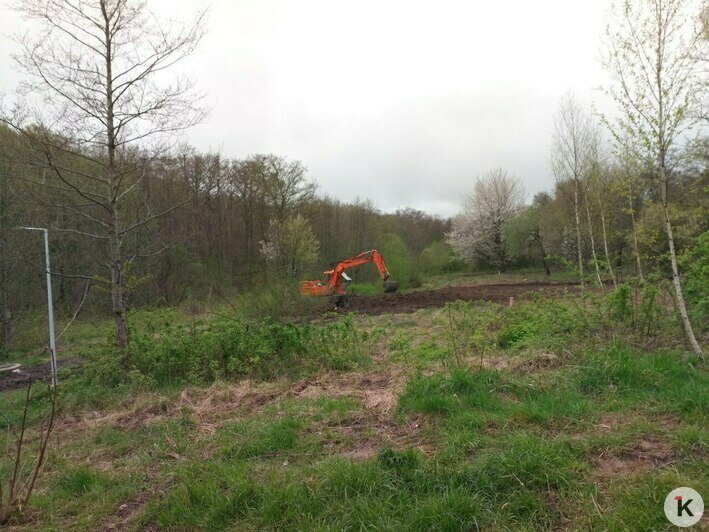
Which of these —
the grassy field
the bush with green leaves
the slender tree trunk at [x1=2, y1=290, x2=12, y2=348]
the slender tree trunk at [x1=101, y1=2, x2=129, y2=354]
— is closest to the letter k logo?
the grassy field

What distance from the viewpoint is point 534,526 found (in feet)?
9.26

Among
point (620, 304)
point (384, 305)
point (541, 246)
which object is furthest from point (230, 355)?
point (541, 246)

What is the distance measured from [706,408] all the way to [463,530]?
108 inches

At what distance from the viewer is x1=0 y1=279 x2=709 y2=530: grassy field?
3.09m

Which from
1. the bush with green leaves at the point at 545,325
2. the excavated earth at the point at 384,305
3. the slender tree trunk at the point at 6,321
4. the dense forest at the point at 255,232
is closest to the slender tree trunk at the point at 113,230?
the dense forest at the point at 255,232

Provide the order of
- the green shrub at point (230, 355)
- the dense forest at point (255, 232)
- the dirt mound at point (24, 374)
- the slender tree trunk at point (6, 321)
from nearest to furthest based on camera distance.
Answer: the green shrub at point (230, 355) < the dirt mound at point (24, 374) < the dense forest at point (255, 232) < the slender tree trunk at point (6, 321)

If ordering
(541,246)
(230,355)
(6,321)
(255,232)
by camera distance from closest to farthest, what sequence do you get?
1. (230,355)
2. (6,321)
3. (255,232)
4. (541,246)

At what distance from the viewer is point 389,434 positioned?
4395 mm

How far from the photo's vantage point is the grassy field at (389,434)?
309 cm

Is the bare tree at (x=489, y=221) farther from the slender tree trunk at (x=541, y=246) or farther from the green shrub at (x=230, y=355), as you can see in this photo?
the green shrub at (x=230, y=355)

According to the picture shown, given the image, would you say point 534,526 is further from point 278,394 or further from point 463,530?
point 278,394

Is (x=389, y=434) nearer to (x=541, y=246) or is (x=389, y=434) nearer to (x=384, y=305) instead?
(x=384, y=305)

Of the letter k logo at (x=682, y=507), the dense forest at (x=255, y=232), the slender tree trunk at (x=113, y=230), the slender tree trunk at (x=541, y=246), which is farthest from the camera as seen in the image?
the slender tree trunk at (x=541, y=246)

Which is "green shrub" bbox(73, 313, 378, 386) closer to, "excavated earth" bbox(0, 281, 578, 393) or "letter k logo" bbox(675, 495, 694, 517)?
"excavated earth" bbox(0, 281, 578, 393)
